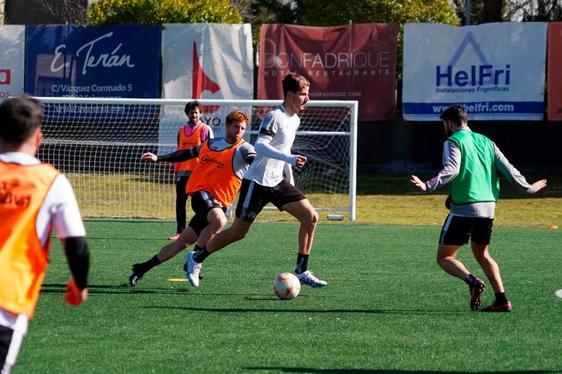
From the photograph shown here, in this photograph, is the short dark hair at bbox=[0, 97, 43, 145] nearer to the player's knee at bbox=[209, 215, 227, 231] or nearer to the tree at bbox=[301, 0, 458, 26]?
the player's knee at bbox=[209, 215, 227, 231]

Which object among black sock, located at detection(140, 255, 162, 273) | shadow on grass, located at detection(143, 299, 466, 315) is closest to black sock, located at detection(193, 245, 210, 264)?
black sock, located at detection(140, 255, 162, 273)

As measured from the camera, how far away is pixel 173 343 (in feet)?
24.2

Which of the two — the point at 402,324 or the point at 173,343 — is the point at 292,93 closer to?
the point at 402,324

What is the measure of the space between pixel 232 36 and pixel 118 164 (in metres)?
5.38

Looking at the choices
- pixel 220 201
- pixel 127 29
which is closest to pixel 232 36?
pixel 127 29

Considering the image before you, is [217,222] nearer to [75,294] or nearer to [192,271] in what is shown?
[192,271]

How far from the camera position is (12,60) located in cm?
2619

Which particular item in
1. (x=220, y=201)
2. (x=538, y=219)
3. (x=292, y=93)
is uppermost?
(x=292, y=93)

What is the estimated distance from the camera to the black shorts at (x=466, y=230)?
8961 millimetres

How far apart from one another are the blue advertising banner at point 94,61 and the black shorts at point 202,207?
15.5m

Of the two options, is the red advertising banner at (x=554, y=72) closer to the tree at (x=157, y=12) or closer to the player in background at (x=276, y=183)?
the tree at (x=157, y=12)

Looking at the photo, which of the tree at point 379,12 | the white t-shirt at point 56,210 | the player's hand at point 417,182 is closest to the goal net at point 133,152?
the tree at point 379,12

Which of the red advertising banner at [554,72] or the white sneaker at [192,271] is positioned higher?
the red advertising banner at [554,72]

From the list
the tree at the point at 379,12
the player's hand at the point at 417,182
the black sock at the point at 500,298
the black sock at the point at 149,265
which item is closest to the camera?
the player's hand at the point at 417,182
